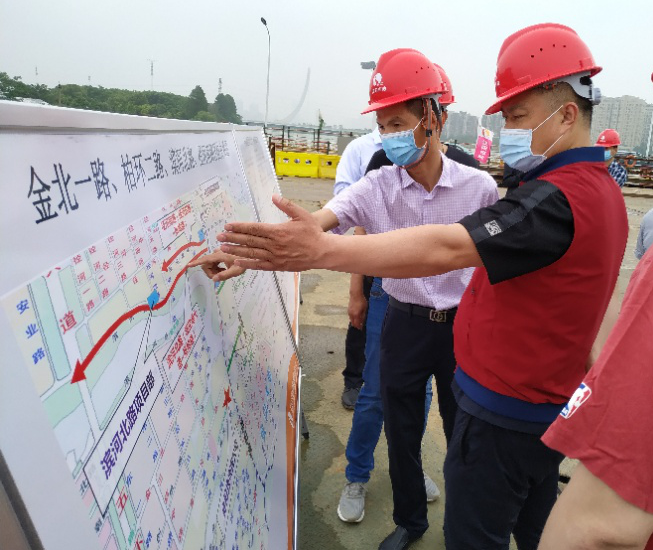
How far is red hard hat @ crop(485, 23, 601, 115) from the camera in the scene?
1.36m

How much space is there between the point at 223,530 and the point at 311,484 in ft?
5.42

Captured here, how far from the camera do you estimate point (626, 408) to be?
0.61m

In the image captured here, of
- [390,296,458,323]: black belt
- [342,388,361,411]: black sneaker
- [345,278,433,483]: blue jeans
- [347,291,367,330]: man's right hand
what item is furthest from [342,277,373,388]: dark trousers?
[390,296,458,323]: black belt

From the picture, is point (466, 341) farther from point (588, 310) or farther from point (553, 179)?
point (553, 179)

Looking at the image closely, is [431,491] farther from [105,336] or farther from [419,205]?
[105,336]

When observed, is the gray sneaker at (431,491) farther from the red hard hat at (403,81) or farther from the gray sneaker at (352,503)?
the red hard hat at (403,81)

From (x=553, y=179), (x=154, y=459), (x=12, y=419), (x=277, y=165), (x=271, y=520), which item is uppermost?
(x=553, y=179)

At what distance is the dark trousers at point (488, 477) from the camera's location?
1403 millimetres

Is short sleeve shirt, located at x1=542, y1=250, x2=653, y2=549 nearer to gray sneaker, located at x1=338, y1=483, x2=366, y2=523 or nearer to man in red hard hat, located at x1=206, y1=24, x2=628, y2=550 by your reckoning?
man in red hard hat, located at x1=206, y1=24, x2=628, y2=550

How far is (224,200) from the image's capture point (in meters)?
1.65

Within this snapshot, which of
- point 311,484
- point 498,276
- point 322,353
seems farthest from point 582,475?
point 322,353

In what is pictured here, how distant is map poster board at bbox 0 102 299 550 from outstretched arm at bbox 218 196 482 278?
179mm

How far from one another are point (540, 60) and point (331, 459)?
230 cm

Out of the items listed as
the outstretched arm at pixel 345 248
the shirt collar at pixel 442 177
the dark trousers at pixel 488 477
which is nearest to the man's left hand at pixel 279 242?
the outstretched arm at pixel 345 248
